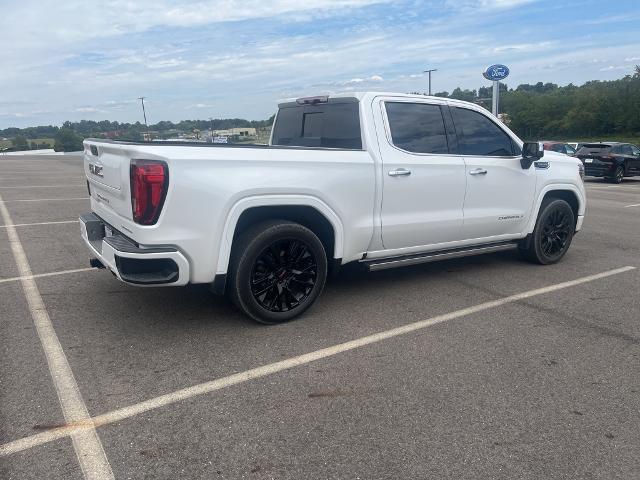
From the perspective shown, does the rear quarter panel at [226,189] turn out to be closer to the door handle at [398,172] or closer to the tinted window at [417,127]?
the door handle at [398,172]

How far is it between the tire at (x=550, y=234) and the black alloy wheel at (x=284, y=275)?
3.01m

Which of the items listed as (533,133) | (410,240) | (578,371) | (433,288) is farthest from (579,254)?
(533,133)

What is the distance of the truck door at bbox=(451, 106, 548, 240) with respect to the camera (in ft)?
17.9

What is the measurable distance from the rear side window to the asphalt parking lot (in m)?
1.46

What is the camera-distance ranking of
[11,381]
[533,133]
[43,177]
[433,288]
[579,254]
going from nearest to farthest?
[11,381], [433,288], [579,254], [43,177], [533,133]

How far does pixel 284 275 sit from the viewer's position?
14.3 ft

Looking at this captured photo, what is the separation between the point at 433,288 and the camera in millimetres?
5457

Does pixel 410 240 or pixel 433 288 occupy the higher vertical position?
pixel 410 240

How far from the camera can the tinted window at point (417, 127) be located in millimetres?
4988

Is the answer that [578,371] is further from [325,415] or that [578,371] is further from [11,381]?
[11,381]

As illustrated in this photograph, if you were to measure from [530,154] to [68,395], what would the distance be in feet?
16.0

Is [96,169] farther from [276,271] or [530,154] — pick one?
[530,154]

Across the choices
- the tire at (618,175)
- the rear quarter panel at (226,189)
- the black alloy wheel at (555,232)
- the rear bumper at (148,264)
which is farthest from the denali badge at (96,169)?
the tire at (618,175)

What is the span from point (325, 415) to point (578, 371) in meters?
1.78
